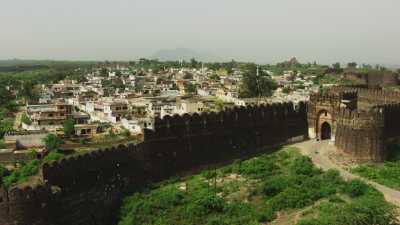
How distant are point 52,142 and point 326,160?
31310 mm

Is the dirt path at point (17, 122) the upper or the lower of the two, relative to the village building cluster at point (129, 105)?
lower

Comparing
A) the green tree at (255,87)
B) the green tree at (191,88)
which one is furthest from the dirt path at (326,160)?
the green tree at (191,88)

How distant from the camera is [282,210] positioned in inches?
781

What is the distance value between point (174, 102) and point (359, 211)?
2197 inches

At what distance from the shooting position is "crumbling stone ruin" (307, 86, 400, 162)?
2552 cm

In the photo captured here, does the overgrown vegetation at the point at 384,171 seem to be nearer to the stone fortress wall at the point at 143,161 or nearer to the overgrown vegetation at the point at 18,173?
the stone fortress wall at the point at 143,161

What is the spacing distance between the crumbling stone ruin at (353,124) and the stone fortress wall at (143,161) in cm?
112

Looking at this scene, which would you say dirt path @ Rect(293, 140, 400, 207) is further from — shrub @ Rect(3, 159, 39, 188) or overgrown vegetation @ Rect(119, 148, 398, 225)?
shrub @ Rect(3, 159, 39, 188)

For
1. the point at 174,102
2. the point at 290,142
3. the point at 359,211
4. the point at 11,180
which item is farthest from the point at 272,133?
the point at 174,102

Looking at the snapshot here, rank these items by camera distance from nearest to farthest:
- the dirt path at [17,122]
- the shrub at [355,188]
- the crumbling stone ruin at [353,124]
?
the shrub at [355,188] → the crumbling stone ruin at [353,124] → the dirt path at [17,122]

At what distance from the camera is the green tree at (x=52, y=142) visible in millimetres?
49581

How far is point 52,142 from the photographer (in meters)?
50.2

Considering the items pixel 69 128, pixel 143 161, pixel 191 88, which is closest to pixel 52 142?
pixel 69 128

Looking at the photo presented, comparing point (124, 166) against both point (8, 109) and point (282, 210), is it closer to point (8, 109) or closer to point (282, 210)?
point (282, 210)
